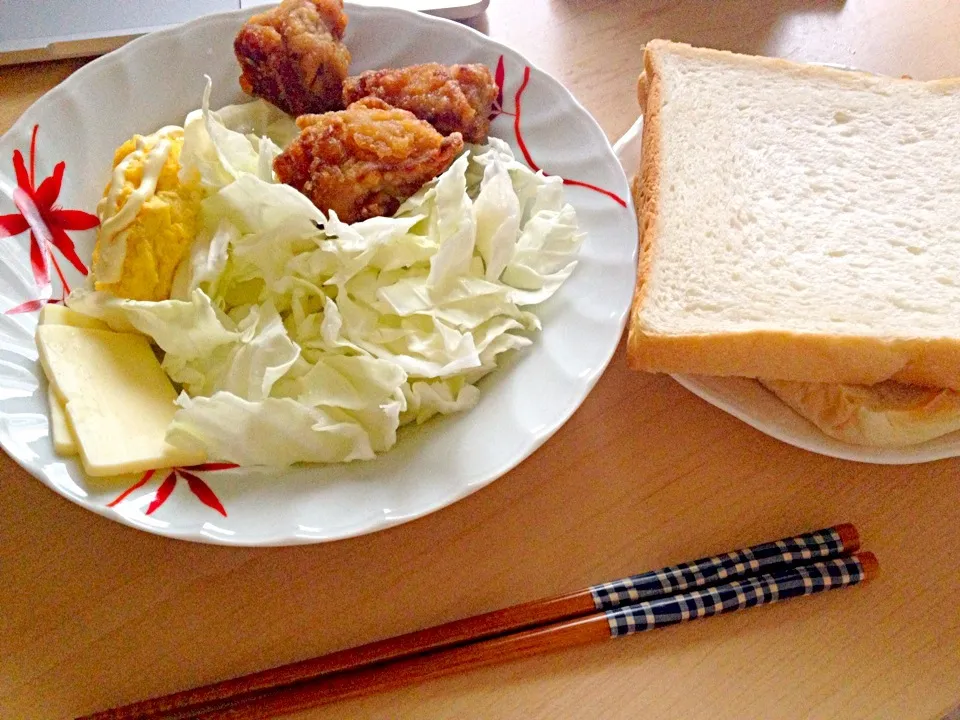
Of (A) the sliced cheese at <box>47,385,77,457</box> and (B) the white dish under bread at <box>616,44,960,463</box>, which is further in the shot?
(B) the white dish under bread at <box>616,44,960,463</box>

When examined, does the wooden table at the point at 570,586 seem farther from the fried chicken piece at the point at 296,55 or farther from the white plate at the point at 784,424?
the fried chicken piece at the point at 296,55

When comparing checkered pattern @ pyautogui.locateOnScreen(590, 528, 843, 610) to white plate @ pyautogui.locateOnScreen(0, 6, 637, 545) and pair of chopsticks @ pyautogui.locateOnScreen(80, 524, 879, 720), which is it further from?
white plate @ pyautogui.locateOnScreen(0, 6, 637, 545)

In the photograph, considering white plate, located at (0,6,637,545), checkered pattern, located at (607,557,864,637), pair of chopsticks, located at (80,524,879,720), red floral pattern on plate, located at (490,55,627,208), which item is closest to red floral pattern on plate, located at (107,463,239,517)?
white plate, located at (0,6,637,545)

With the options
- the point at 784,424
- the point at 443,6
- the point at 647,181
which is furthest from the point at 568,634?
the point at 443,6

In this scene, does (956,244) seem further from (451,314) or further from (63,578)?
(63,578)

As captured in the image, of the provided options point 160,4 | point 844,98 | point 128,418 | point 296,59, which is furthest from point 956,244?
point 160,4

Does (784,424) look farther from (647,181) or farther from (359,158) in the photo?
(359,158)

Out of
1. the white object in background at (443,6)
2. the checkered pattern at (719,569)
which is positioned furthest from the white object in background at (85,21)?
the checkered pattern at (719,569)
